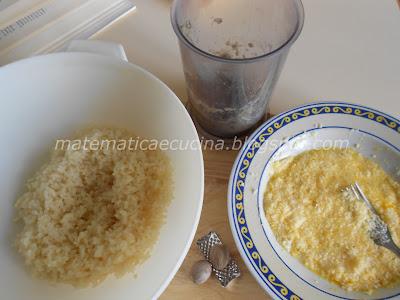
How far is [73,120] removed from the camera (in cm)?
82

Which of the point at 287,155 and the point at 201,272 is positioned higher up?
the point at 287,155

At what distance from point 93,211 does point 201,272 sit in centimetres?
25

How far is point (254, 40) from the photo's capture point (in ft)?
2.79

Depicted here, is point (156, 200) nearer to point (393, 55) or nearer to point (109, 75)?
point (109, 75)

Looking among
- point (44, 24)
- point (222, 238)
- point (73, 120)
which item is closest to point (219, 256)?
point (222, 238)

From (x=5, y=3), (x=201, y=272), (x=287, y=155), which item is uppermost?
(x=5, y=3)

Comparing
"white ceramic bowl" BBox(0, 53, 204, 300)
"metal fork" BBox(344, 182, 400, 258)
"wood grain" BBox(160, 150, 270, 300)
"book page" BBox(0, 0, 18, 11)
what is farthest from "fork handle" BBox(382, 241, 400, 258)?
"book page" BBox(0, 0, 18, 11)

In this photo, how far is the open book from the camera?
0.90 meters

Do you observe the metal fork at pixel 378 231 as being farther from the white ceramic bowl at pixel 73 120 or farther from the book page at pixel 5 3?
the book page at pixel 5 3

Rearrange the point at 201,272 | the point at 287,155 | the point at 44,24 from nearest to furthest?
the point at 201,272
the point at 287,155
the point at 44,24

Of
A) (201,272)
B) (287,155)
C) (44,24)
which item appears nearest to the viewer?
(201,272)

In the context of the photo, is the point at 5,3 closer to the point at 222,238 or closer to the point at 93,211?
the point at 93,211

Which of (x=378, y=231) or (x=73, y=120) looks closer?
(x=378, y=231)

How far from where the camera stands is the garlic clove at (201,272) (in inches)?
26.4
